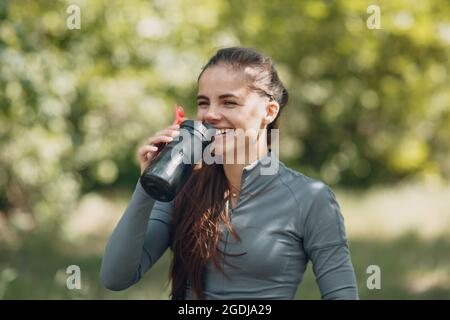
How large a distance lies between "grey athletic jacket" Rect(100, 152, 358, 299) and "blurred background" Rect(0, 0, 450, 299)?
1159 millimetres

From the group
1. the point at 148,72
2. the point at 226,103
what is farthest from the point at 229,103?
the point at 148,72

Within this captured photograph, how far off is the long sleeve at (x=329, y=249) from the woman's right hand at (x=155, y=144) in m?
0.55

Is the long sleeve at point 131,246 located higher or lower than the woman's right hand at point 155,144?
lower

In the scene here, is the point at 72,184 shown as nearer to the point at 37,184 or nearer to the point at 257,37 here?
the point at 37,184

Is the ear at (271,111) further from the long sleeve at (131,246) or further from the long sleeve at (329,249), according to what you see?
the long sleeve at (131,246)

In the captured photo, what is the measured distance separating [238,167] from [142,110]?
5498 millimetres

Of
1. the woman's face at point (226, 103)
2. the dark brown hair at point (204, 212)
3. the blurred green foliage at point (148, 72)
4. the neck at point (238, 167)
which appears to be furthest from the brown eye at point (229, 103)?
the blurred green foliage at point (148, 72)

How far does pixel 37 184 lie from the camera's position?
26.0ft

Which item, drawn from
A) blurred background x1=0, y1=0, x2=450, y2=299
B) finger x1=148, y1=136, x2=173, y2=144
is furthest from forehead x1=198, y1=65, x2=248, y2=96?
blurred background x1=0, y1=0, x2=450, y2=299

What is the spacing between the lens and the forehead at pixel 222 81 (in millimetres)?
2582

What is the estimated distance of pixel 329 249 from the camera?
8.09 ft

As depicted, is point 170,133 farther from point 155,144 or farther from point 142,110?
point 142,110

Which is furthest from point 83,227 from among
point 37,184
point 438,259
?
point 438,259

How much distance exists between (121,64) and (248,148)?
5533mm
